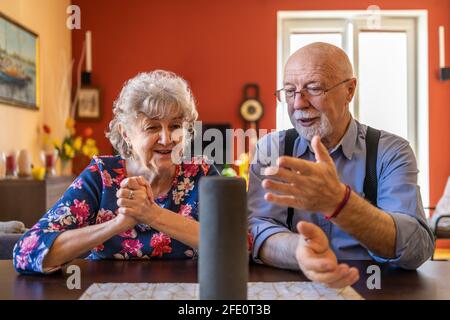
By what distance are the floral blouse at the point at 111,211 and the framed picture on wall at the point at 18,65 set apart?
262cm

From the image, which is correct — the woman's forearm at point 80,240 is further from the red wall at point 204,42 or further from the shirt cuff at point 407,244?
the red wall at point 204,42

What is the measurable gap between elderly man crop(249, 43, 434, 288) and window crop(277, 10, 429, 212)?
13.2ft

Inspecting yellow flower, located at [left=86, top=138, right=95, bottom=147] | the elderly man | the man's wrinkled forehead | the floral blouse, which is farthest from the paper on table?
yellow flower, located at [left=86, top=138, right=95, bottom=147]

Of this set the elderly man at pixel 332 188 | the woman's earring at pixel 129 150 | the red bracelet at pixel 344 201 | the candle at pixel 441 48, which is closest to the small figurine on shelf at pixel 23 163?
the woman's earring at pixel 129 150

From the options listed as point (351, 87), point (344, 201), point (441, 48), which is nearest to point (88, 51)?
point (441, 48)

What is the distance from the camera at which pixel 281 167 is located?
3.19 ft

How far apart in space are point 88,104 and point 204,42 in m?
1.28

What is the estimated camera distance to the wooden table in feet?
3.30

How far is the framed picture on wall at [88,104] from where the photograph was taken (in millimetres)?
5434

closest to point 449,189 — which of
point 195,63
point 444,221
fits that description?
point 444,221

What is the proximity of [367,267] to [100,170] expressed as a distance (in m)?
0.77

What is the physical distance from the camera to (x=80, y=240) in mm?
1286

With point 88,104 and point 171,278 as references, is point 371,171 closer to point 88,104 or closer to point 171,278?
point 171,278

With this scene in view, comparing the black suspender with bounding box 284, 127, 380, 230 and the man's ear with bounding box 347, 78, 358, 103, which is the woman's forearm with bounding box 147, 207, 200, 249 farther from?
the man's ear with bounding box 347, 78, 358, 103
